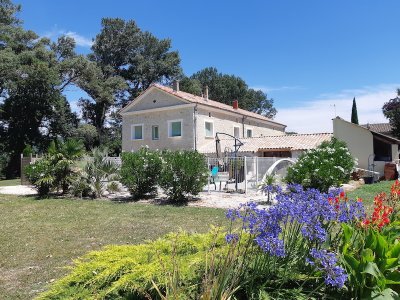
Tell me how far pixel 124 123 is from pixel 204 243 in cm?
2998

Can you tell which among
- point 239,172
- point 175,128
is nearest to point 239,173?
point 239,172

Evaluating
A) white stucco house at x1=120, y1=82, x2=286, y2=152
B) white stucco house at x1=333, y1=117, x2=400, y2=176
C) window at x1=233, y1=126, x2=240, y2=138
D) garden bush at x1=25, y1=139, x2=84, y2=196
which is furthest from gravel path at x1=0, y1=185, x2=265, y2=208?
window at x1=233, y1=126, x2=240, y2=138

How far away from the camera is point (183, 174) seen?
43.2 ft

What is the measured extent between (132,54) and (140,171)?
1529 inches

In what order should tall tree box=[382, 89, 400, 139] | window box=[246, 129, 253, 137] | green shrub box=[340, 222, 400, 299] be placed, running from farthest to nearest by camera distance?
tall tree box=[382, 89, 400, 139]
window box=[246, 129, 253, 137]
green shrub box=[340, 222, 400, 299]

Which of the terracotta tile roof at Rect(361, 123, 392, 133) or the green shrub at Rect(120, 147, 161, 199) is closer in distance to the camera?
the green shrub at Rect(120, 147, 161, 199)

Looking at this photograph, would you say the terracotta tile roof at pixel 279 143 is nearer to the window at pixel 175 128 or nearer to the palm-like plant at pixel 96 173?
the window at pixel 175 128

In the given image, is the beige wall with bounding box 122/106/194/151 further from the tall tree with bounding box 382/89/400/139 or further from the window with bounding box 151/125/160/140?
the tall tree with bounding box 382/89/400/139

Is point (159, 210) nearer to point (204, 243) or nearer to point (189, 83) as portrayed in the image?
point (204, 243)

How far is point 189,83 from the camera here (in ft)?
168

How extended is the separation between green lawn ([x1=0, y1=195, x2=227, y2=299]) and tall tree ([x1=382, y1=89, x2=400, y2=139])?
114ft

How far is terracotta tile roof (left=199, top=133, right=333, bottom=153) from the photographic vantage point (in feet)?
87.4

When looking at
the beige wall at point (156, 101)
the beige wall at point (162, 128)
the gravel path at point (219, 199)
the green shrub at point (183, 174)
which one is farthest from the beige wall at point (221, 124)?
the green shrub at point (183, 174)

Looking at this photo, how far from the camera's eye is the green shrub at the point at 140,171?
47.3ft
